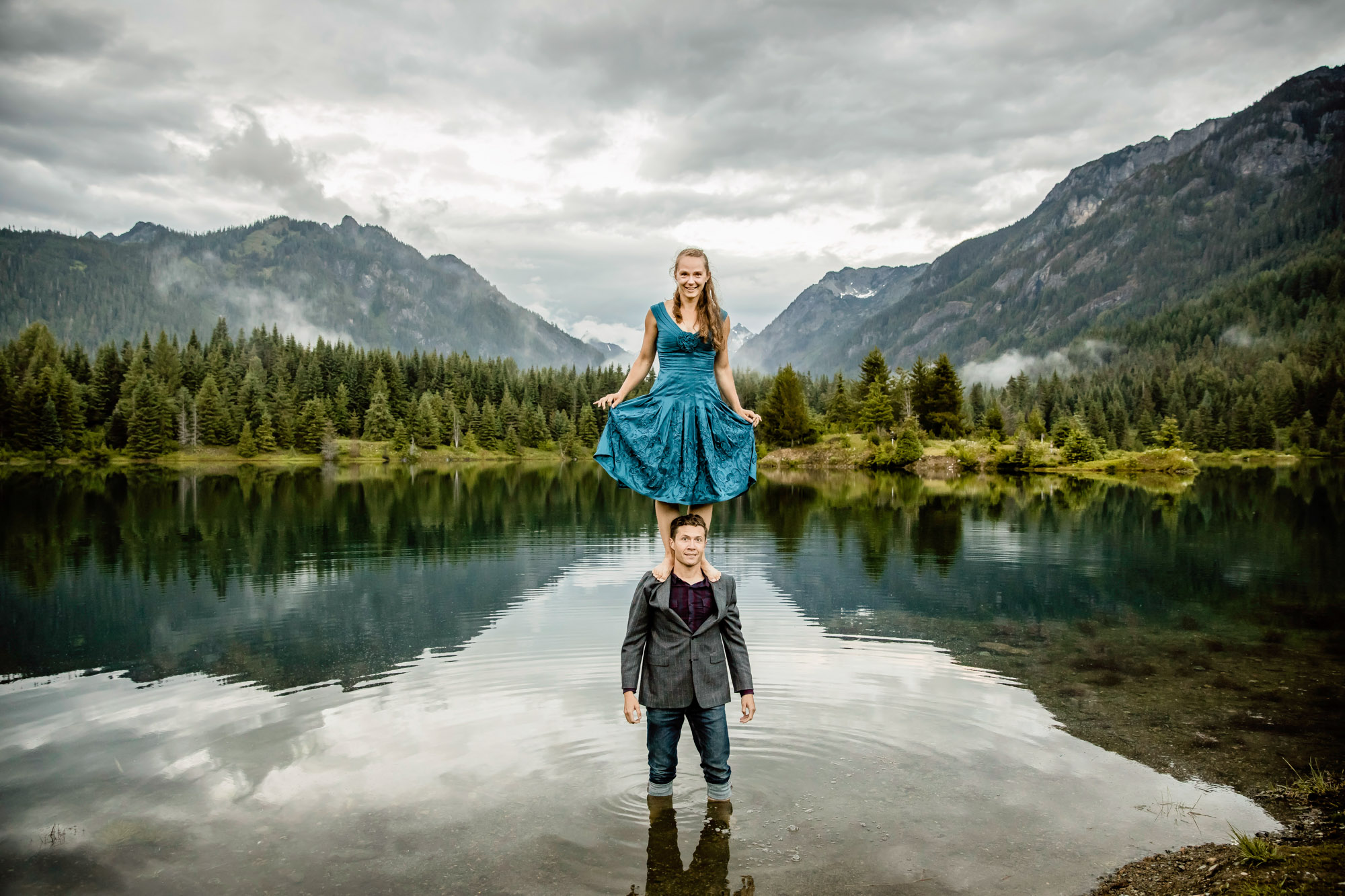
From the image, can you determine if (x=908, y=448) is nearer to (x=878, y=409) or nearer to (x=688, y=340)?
(x=878, y=409)

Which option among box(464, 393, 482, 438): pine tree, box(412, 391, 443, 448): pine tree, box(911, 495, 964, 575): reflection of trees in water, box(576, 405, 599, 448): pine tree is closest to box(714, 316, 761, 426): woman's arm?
box(911, 495, 964, 575): reflection of trees in water

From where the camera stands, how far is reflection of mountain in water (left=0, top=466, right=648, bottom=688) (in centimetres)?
1150

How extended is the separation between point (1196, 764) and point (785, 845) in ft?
13.7

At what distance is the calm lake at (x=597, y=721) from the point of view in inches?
214

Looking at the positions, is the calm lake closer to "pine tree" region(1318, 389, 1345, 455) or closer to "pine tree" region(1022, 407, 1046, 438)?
"pine tree" region(1022, 407, 1046, 438)

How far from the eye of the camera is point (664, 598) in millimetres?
5797

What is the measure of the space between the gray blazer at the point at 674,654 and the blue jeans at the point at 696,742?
125 millimetres

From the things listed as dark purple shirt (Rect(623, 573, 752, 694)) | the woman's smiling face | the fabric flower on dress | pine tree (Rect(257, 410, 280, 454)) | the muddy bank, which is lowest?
the muddy bank

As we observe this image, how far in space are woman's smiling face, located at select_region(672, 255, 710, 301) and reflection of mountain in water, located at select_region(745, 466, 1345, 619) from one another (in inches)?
361

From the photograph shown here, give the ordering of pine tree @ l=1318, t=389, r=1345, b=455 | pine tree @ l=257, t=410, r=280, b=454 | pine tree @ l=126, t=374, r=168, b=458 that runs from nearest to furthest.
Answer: pine tree @ l=126, t=374, r=168, b=458, pine tree @ l=257, t=410, r=280, b=454, pine tree @ l=1318, t=389, r=1345, b=455

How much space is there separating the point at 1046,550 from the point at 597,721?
19.5 metres

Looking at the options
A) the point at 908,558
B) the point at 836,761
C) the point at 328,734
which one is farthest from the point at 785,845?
the point at 908,558

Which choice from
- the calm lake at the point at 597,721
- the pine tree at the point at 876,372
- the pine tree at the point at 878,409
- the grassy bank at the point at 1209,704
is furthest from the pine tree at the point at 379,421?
the grassy bank at the point at 1209,704

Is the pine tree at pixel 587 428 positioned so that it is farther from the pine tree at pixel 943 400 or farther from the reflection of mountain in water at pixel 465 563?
the reflection of mountain in water at pixel 465 563
